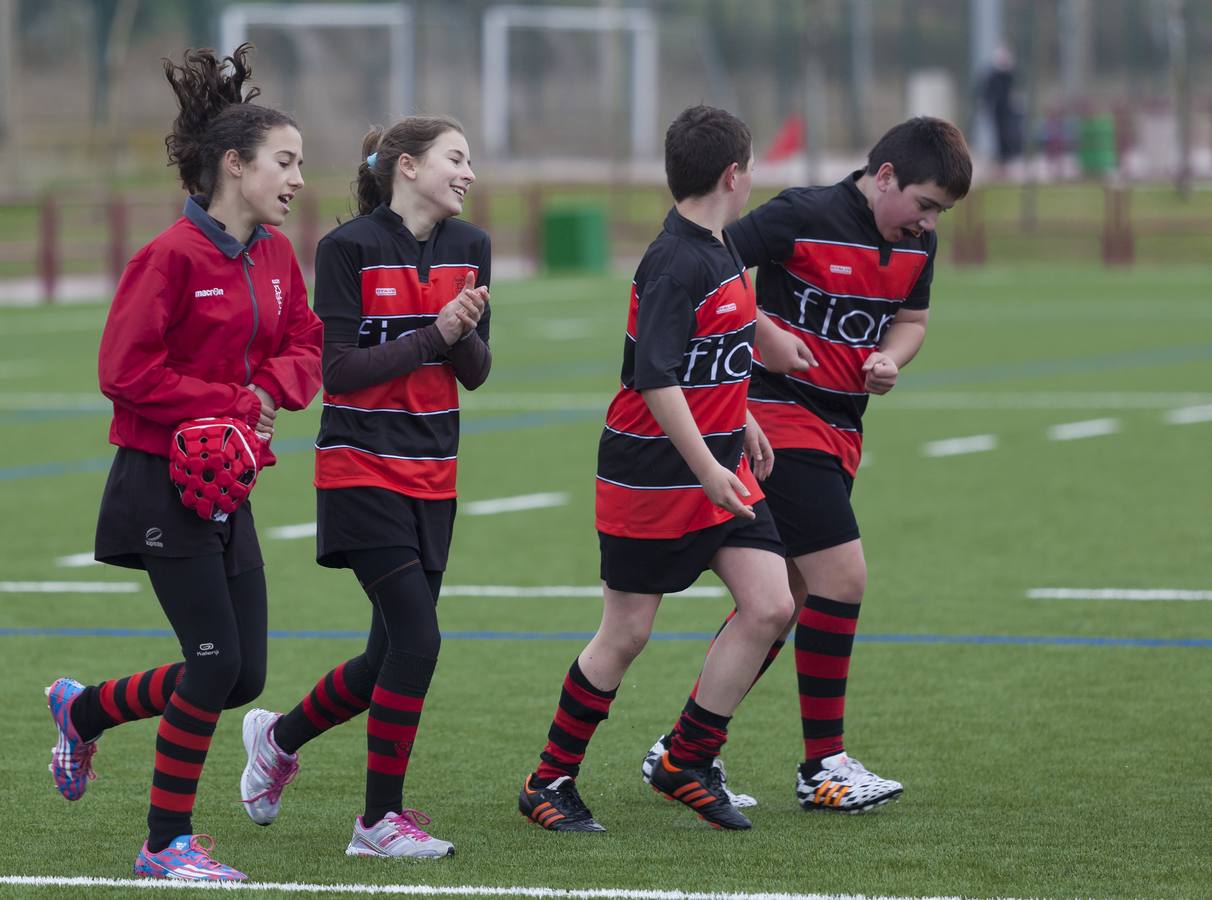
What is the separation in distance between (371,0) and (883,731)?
55.6 metres

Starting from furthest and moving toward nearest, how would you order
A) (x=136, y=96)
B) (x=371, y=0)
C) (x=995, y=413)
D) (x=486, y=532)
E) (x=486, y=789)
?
1. (x=371, y=0)
2. (x=136, y=96)
3. (x=995, y=413)
4. (x=486, y=532)
5. (x=486, y=789)

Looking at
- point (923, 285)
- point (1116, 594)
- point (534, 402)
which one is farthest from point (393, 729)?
point (534, 402)

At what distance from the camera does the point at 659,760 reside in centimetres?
584

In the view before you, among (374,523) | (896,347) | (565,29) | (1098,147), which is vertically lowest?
(374,523)

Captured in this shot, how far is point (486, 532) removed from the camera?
10.7 metres

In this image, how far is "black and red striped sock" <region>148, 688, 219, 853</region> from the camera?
5.11 metres

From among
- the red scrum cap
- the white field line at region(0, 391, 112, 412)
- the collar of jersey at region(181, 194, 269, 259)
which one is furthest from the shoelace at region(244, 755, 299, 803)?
the white field line at region(0, 391, 112, 412)

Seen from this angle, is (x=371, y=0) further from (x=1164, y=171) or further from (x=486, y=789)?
(x=486, y=789)

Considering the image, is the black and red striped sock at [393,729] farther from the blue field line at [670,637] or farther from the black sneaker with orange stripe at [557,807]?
the blue field line at [670,637]

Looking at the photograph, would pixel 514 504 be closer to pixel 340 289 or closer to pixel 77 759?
pixel 77 759

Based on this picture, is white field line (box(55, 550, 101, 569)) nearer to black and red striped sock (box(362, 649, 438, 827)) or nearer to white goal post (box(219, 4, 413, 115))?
black and red striped sock (box(362, 649, 438, 827))

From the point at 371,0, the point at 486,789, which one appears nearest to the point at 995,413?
the point at 486,789

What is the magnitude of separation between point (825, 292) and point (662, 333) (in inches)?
33.8

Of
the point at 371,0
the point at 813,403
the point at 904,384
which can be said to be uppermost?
the point at 371,0
